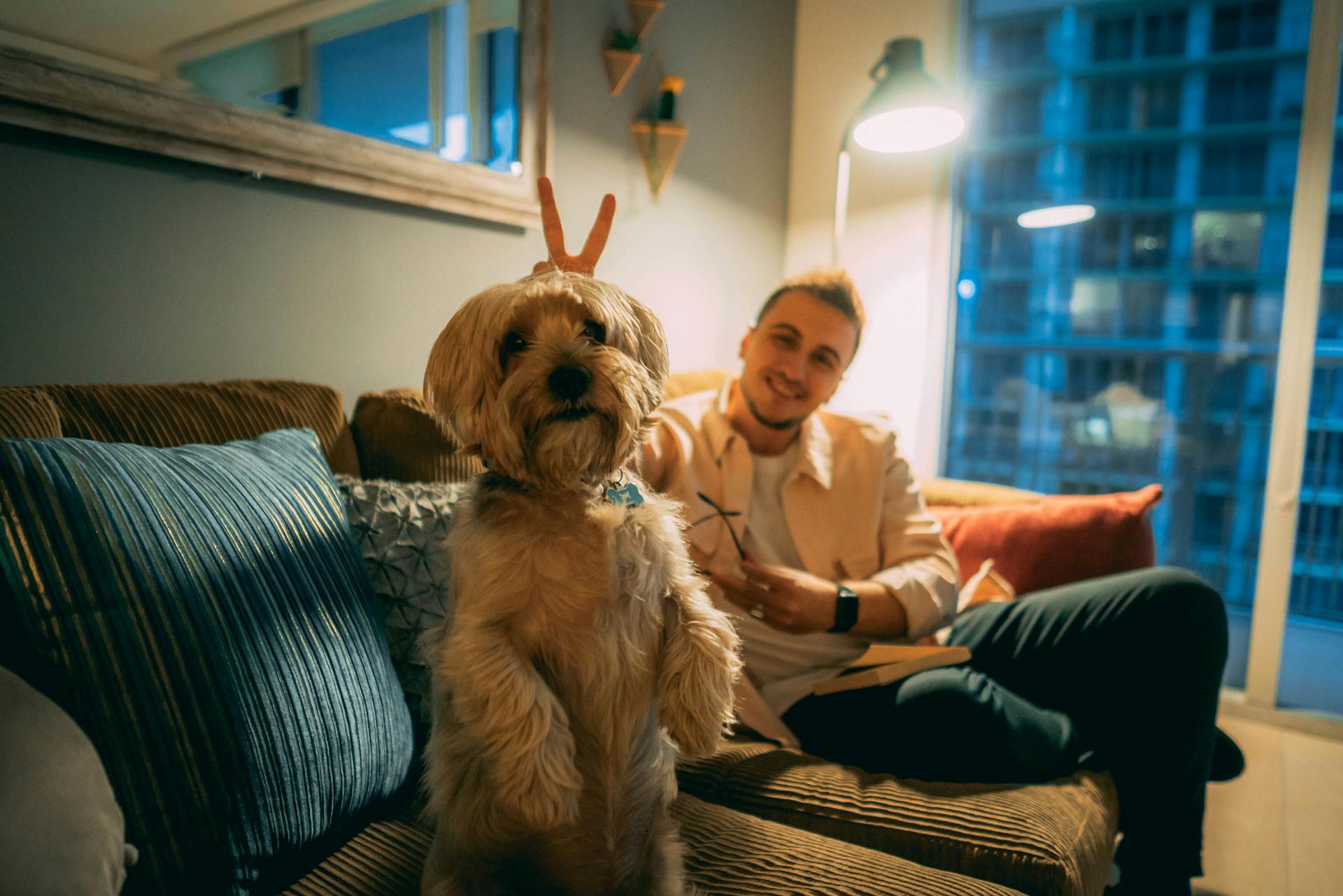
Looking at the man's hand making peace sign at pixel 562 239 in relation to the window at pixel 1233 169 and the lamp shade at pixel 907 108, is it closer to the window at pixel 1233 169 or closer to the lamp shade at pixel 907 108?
the lamp shade at pixel 907 108

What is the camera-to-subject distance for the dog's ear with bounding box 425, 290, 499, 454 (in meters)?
0.72

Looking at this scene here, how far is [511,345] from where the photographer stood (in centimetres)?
72

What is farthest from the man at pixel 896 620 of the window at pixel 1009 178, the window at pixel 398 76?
the window at pixel 1009 178

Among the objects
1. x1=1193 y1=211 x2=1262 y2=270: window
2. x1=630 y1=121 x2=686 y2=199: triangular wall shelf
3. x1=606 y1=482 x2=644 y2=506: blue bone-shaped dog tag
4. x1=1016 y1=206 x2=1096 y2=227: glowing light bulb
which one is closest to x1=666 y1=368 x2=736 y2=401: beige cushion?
x1=630 y1=121 x2=686 y2=199: triangular wall shelf

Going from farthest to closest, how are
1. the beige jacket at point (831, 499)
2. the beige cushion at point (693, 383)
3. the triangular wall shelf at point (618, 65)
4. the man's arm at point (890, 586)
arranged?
the triangular wall shelf at point (618, 65) < the beige cushion at point (693, 383) < the beige jacket at point (831, 499) < the man's arm at point (890, 586)

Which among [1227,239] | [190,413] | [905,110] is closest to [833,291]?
[905,110]

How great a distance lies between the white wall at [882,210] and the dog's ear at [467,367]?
269cm

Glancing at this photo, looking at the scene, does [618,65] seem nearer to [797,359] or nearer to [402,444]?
[797,359]

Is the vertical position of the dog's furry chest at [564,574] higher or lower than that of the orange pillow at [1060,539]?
higher

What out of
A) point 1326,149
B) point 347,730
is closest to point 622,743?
point 347,730

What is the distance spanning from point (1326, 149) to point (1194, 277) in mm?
554

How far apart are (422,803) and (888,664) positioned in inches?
34.5

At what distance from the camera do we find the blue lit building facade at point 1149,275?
8.99 feet

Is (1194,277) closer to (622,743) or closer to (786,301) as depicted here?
(786,301)
